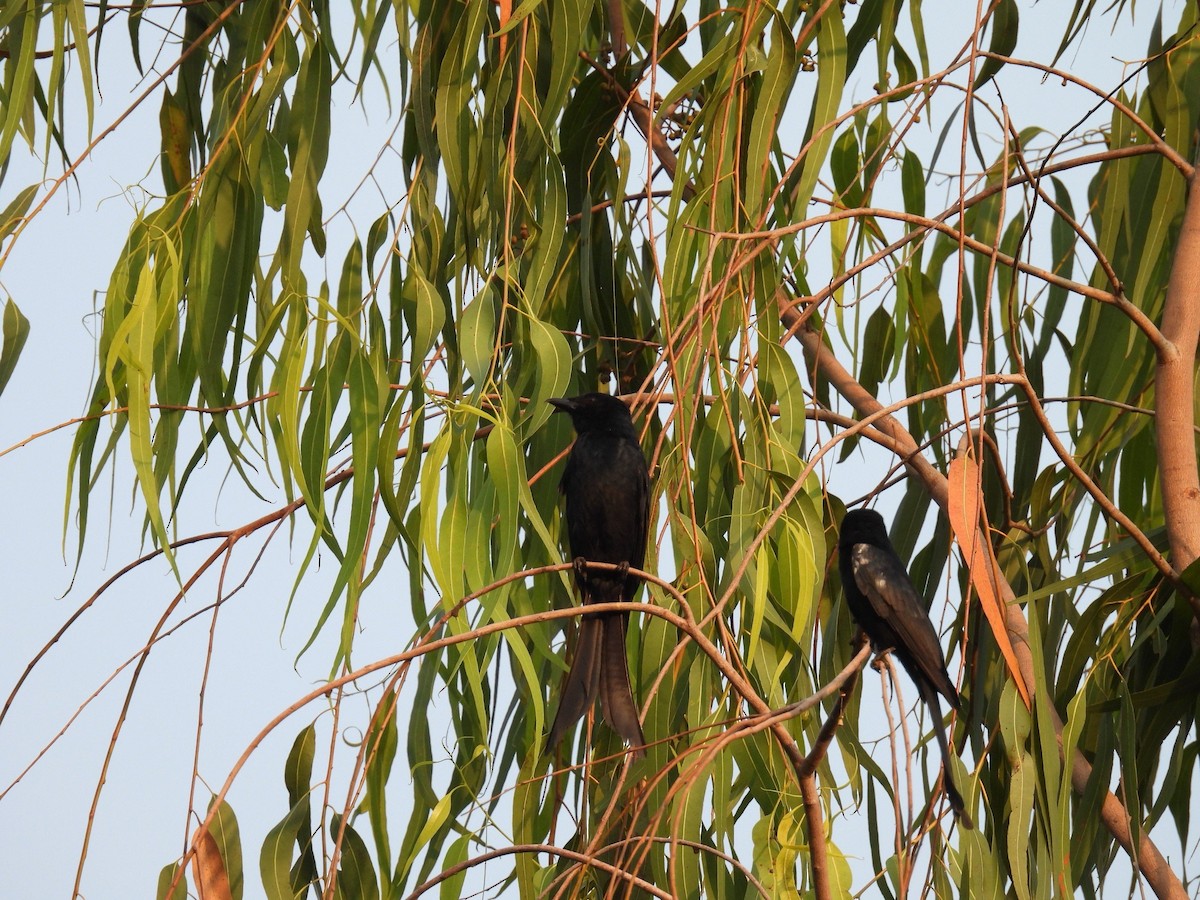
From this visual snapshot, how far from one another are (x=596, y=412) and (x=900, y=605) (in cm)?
71

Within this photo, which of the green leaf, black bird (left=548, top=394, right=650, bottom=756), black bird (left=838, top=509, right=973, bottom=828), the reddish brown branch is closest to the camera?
the green leaf

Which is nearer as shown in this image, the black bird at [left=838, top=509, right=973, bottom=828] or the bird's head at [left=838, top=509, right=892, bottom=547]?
the black bird at [left=838, top=509, right=973, bottom=828]

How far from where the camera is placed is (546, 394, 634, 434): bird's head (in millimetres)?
2760

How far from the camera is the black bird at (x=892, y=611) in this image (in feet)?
8.85

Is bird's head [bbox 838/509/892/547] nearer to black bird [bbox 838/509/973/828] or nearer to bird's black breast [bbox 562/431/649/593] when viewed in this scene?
black bird [bbox 838/509/973/828]

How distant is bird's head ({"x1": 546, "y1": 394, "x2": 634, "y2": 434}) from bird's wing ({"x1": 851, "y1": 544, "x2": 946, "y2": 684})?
0.55 meters

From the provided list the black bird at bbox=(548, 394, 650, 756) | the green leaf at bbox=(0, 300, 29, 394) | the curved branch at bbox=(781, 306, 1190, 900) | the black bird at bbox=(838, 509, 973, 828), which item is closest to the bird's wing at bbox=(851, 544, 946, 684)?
the black bird at bbox=(838, 509, 973, 828)

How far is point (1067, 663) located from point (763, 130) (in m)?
1.06

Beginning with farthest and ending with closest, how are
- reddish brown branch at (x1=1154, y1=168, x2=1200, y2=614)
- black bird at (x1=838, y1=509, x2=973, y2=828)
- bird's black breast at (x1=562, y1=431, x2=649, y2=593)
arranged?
bird's black breast at (x1=562, y1=431, x2=649, y2=593), black bird at (x1=838, y1=509, x2=973, y2=828), reddish brown branch at (x1=1154, y1=168, x2=1200, y2=614)

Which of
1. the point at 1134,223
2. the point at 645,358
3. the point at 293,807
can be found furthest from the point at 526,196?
the point at 1134,223

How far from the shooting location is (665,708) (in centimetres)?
211

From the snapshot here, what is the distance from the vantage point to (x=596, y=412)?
9.32ft

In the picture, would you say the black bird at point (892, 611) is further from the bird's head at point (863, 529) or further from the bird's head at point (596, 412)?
the bird's head at point (596, 412)

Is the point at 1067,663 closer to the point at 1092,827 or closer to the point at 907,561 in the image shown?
the point at 1092,827
